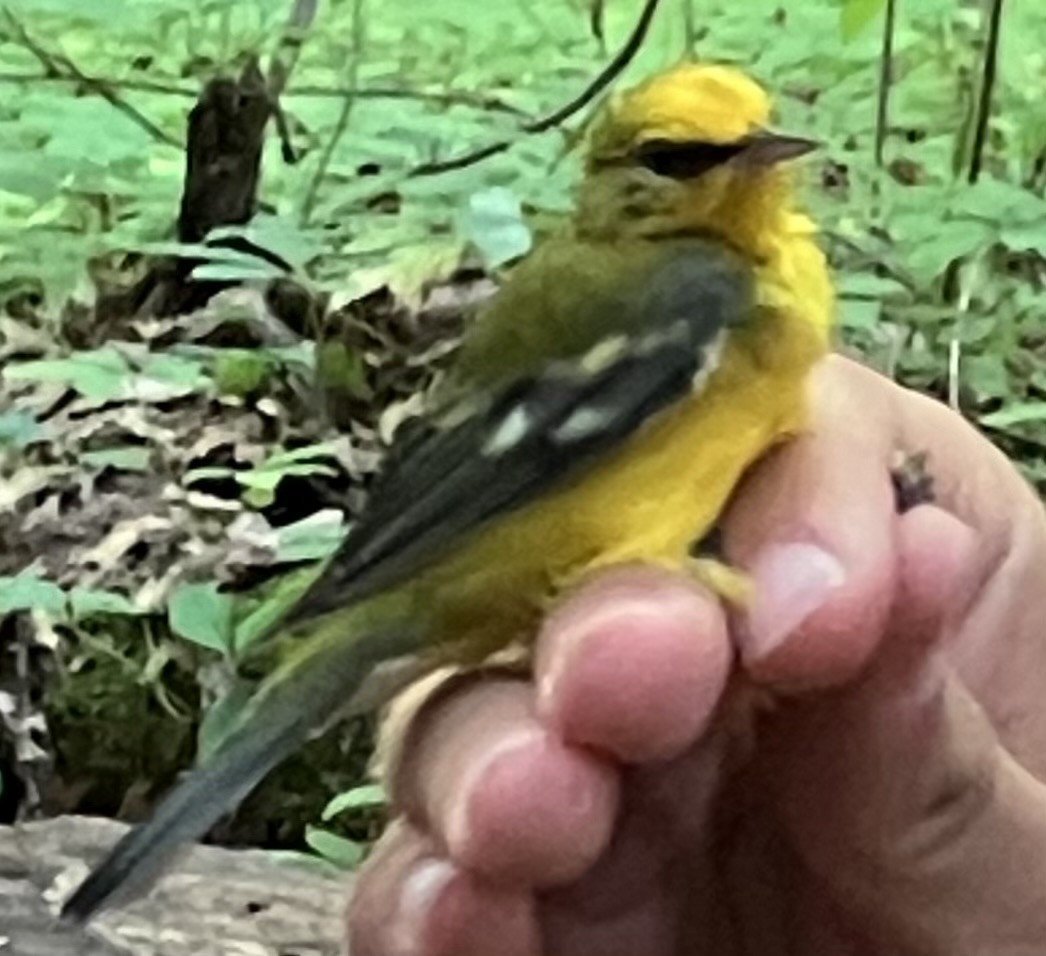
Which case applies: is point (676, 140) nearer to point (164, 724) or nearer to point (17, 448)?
point (164, 724)

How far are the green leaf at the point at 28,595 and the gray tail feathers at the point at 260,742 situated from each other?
64cm

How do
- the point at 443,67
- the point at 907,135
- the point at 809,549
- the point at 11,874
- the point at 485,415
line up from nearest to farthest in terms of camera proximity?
1. the point at 809,549
2. the point at 485,415
3. the point at 11,874
4. the point at 443,67
5. the point at 907,135

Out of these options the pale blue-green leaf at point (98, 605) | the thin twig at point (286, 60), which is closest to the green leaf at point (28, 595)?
the pale blue-green leaf at point (98, 605)

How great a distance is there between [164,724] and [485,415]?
850 mm

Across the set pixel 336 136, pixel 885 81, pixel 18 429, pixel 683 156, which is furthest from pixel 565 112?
pixel 683 156

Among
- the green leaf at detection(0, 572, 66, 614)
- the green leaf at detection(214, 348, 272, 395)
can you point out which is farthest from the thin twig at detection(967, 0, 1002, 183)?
the green leaf at detection(0, 572, 66, 614)

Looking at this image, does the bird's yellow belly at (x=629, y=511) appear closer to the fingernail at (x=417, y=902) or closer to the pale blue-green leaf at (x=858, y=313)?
the fingernail at (x=417, y=902)

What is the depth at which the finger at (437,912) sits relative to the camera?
101 cm

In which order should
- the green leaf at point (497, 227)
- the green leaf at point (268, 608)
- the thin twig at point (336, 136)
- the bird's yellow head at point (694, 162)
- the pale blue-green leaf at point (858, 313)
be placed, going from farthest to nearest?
the thin twig at point (336, 136)
the pale blue-green leaf at point (858, 313)
the green leaf at point (497, 227)
the green leaf at point (268, 608)
the bird's yellow head at point (694, 162)

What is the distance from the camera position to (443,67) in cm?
230

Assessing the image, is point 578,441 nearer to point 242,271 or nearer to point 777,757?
point 777,757

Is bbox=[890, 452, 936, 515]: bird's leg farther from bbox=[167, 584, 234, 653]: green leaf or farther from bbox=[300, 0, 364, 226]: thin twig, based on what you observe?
bbox=[300, 0, 364, 226]: thin twig

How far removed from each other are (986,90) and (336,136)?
64 centimetres

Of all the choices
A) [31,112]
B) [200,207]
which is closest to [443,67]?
[200,207]
